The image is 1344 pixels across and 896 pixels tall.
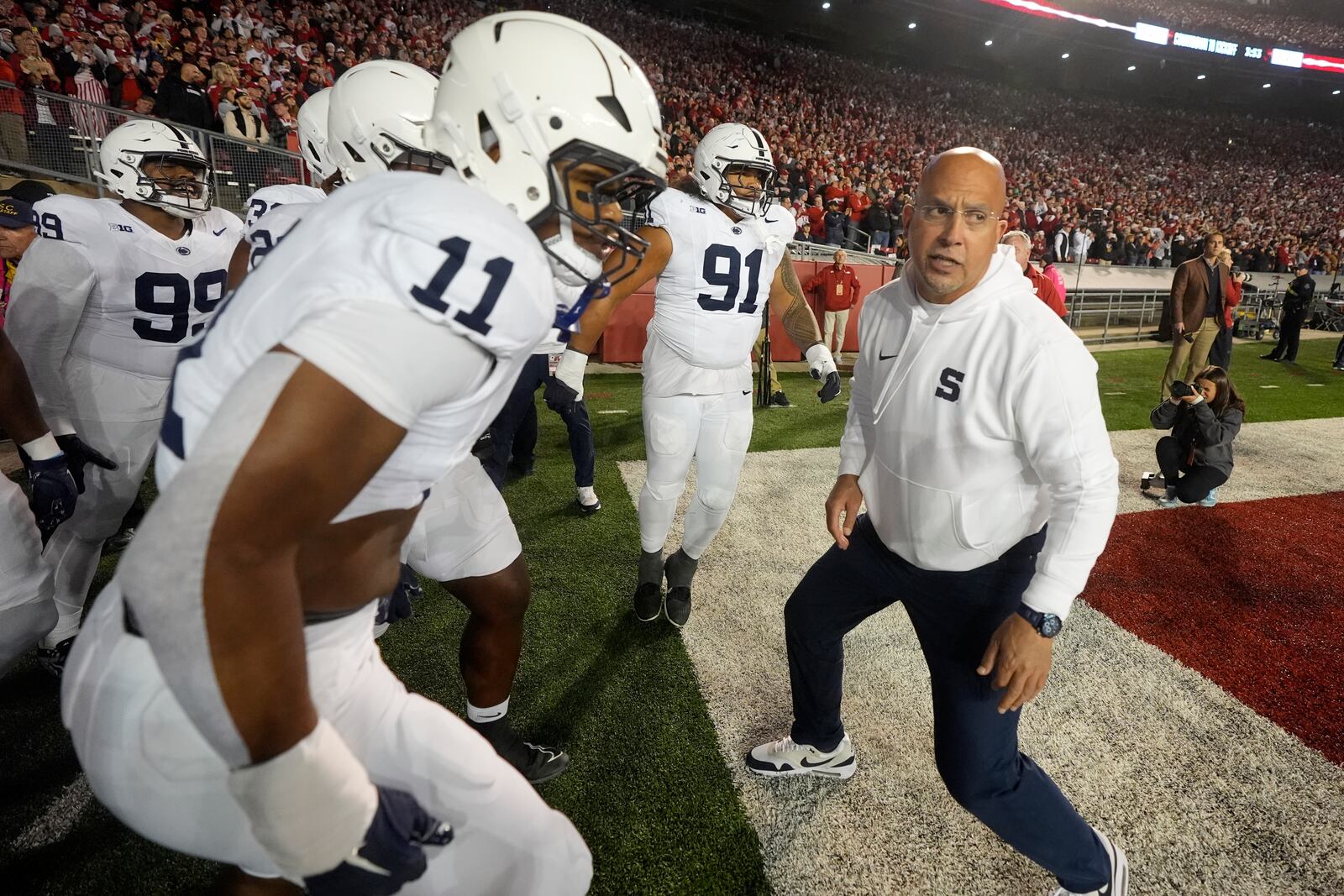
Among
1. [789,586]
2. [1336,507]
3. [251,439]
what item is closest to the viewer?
[251,439]

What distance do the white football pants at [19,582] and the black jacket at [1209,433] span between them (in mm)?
6048

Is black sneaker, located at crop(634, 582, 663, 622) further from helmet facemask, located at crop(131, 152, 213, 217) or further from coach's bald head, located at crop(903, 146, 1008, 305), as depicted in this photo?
helmet facemask, located at crop(131, 152, 213, 217)

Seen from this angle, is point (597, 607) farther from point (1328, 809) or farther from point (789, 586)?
point (1328, 809)

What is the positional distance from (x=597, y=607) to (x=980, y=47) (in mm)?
33966

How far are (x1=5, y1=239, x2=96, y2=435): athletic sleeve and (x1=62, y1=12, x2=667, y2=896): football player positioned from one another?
2.40 meters

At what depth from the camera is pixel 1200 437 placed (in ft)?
15.8

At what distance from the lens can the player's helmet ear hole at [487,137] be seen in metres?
1.21

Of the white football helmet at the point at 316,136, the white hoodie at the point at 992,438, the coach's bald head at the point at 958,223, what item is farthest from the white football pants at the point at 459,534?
the white football helmet at the point at 316,136

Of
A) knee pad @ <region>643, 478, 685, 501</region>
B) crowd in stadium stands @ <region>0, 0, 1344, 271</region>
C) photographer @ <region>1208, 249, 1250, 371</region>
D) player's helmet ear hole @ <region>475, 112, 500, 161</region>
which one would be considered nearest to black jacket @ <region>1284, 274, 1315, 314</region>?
crowd in stadium stands @ <region>0, 0, 1344, 271</region>

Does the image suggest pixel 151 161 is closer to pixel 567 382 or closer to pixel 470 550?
pixel 567 382

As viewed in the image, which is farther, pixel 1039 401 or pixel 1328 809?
pixel 1328 809

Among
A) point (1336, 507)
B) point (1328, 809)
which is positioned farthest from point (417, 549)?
point (1336, 507)

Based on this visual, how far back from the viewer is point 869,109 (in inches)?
1000

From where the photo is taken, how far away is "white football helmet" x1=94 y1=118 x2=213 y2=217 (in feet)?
9.83
